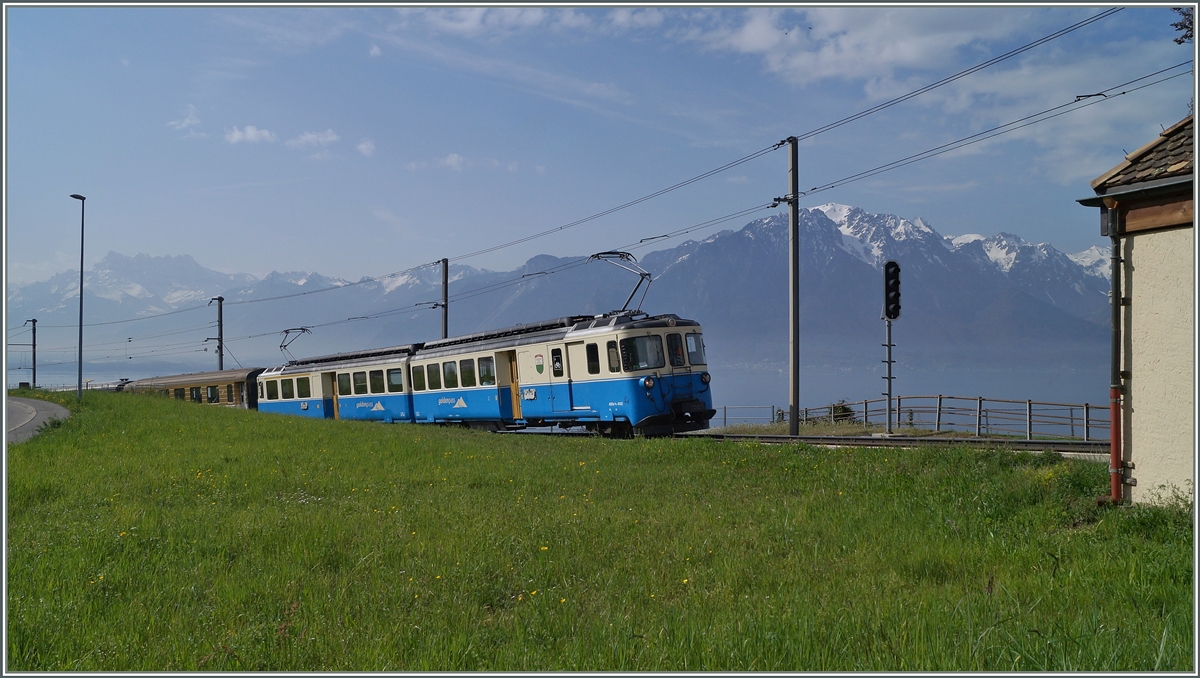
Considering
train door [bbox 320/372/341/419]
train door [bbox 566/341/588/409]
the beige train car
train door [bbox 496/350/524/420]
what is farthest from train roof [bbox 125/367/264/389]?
train door [bbox 566/341/588/409]

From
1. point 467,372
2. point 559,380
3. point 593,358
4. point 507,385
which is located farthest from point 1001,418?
point 467,372

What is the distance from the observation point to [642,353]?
71.9ft

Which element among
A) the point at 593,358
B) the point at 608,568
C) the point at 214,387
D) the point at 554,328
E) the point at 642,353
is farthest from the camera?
the point at 214,387

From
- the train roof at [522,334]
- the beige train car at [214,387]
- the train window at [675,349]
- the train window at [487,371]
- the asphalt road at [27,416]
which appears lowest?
the asphalt road at [27,416]

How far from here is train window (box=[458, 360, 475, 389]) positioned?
27.2 m

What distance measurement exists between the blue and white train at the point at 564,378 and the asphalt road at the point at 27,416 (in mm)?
10809

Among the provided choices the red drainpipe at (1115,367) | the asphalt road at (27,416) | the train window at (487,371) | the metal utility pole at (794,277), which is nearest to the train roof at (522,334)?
the train window at (487,371)

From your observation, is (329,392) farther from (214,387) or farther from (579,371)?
(579,371)

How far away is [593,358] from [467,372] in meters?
6.46

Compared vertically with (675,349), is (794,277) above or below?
above

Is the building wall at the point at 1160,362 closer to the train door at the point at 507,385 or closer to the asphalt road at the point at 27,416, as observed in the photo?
the train door at the point at 507,385

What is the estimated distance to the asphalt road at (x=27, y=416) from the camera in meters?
21.5

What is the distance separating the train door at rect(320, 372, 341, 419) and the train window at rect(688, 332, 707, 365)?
18.4 meters

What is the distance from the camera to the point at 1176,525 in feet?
27.0
